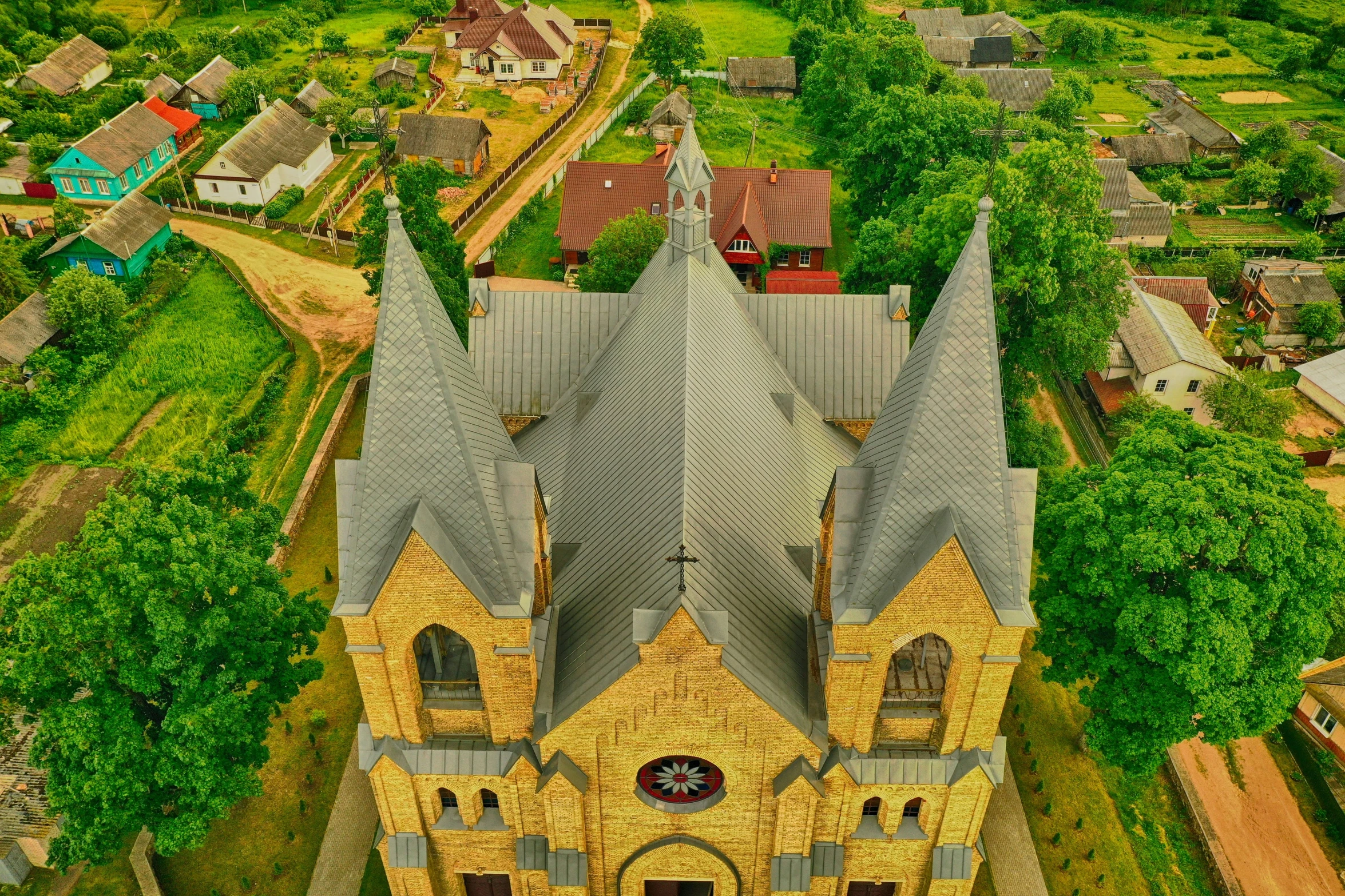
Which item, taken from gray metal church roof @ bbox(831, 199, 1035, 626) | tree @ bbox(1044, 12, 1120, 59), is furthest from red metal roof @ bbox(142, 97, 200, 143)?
Result: tree @ bbox(1044, 12, 1120, 59)

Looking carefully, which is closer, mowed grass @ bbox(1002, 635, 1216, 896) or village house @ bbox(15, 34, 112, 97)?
mowed grass @ bbox(1002, 635, 1216, 896)

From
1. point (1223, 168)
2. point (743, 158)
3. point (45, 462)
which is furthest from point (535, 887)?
point (1223, 168)

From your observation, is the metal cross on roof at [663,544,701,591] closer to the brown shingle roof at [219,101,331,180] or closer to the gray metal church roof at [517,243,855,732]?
the gray metal church roof at [517,243,855,732]

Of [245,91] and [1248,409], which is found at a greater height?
[1248,409]

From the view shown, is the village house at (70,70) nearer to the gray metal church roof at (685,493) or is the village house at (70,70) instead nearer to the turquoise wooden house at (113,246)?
the turquoise wooden house at (113,246)

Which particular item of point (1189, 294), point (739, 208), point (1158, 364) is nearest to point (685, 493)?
point (1158, 364)

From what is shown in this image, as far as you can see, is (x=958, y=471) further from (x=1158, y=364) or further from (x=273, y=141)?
(x=273, y=141)

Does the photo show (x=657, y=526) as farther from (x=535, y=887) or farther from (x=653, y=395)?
(x=535, y=887)
